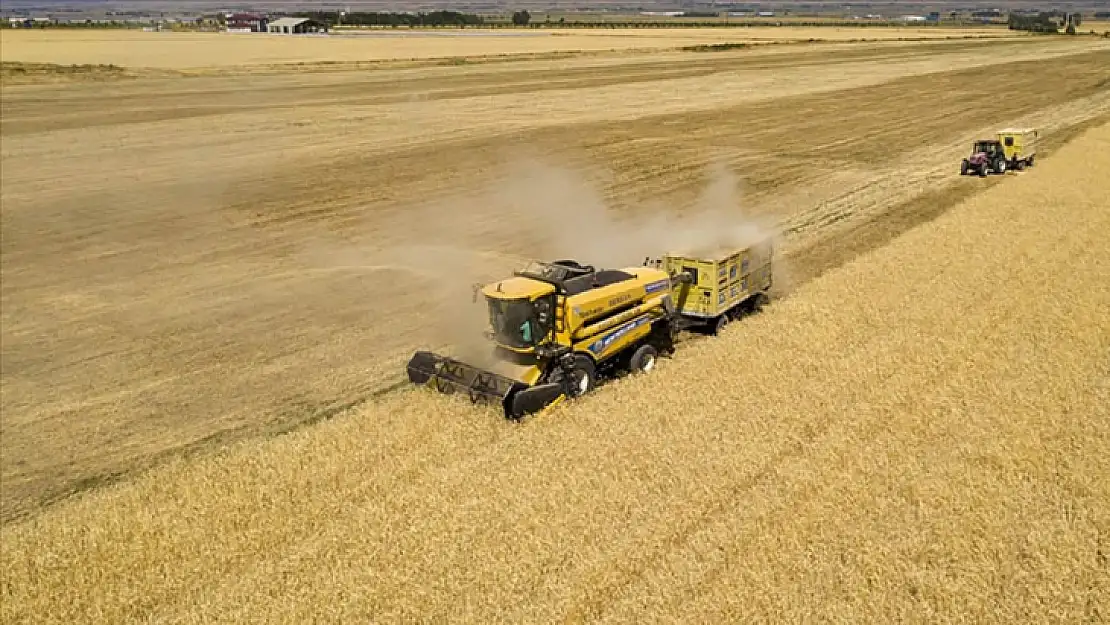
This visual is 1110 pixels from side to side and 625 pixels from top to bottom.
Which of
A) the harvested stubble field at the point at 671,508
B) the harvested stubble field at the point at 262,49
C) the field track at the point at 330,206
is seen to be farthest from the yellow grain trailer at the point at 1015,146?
the harvested stubble field at the point at 262,49

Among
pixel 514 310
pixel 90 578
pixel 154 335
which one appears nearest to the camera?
pixel 90 578

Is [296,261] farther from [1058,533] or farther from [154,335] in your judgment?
[1058,533]

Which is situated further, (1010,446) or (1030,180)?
(1030,180)

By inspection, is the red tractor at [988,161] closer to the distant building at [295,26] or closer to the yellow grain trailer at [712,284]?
the yellow grain trailer at [712,284]

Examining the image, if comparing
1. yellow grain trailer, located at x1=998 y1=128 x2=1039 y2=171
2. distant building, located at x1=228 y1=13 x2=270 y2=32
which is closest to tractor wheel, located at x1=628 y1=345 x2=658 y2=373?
yellow grain trailer, located at x1=998 y1=128 x2=1039 y2=171

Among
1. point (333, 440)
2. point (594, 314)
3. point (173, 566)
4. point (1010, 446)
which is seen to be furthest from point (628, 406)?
point (173, 566)

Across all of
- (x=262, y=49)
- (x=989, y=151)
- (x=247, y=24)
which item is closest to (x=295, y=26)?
(x=247, y=24)

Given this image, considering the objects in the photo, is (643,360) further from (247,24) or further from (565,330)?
(247,24)
